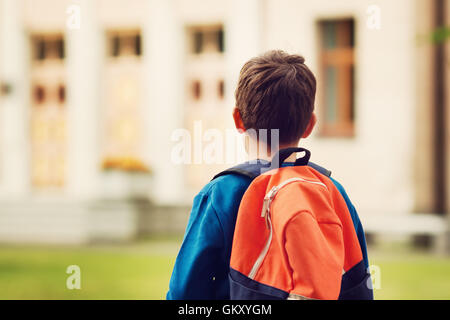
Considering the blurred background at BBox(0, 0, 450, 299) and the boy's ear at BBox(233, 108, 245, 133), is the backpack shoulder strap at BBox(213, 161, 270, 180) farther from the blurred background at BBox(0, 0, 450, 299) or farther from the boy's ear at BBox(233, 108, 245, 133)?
the blurred background at BBox(0, 0, 450, 299)

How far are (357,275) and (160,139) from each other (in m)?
12.7

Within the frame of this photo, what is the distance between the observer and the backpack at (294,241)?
1.46 m

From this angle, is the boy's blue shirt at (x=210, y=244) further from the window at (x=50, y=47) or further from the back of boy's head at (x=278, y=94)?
the window at (x=50, y=47)

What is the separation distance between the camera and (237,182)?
Result: 1.62 metres

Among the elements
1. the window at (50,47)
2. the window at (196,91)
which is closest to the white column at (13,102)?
the window at (50,47)

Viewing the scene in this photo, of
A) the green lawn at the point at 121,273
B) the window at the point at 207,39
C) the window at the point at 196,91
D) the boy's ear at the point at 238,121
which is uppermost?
→ the window at the point at 207,39

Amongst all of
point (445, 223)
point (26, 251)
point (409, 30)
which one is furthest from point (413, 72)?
point (26, 251)

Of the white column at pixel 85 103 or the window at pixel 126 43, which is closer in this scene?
the white column at pixel 85 103

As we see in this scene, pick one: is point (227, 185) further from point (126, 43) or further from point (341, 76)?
point (126, 43)

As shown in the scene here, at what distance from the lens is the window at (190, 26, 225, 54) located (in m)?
14.5

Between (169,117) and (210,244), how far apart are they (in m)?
12.7

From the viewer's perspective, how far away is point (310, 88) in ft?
5.39

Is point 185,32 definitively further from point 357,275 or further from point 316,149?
point 357,275

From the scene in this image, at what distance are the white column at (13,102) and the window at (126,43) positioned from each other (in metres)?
2.01
